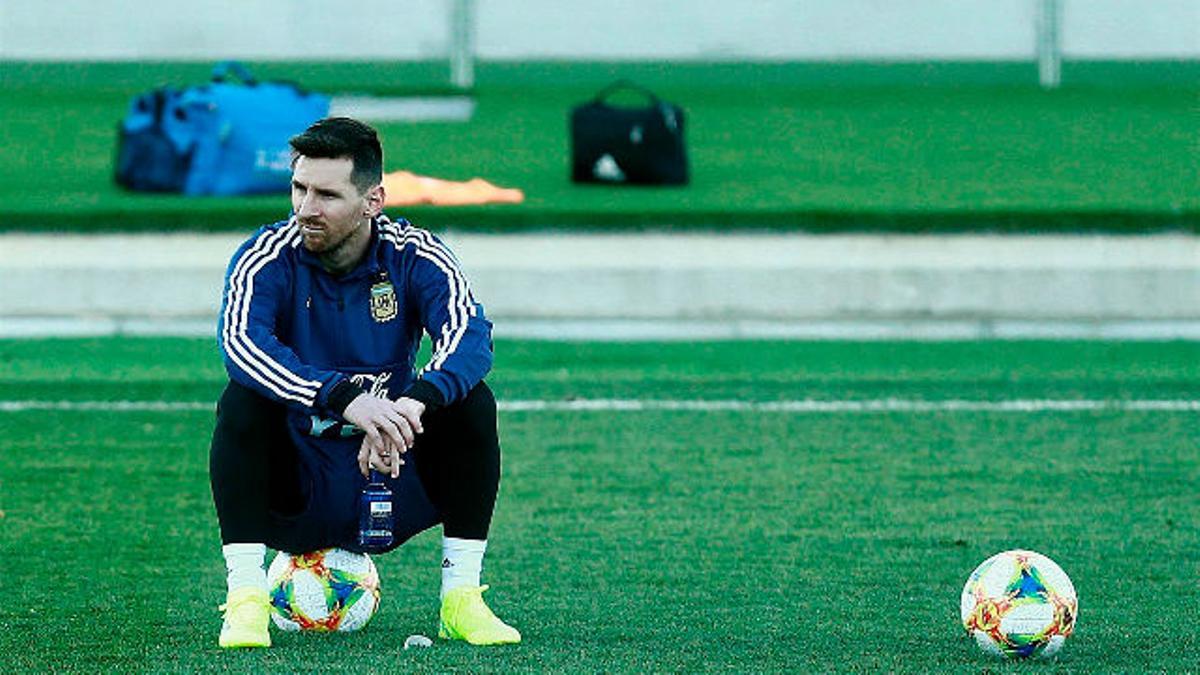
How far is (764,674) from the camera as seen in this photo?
172 inches

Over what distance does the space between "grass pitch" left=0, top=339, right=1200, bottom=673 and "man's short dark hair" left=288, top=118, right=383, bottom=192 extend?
867 mm

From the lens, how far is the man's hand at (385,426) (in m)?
4.44

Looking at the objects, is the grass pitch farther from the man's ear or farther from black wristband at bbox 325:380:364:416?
the man's ear

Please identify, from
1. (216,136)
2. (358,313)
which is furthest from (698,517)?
(216,136)

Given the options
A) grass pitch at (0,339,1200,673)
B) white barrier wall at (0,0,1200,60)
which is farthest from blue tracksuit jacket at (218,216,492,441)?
white barrier wall at (0,0,1200,60)

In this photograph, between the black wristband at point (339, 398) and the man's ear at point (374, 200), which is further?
the man's ear at point (374, 200)

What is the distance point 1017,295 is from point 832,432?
3.48m

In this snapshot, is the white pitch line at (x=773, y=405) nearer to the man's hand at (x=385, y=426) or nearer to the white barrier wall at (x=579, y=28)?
the man's hand at (x=385, y=426)

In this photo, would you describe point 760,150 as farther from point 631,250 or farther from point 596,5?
point 631,250

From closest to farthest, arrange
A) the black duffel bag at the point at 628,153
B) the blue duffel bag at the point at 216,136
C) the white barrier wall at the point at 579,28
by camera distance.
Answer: the blue duffel bag at the point at 216,136 < the black duffel bag at the point at 628,153 < the white barrier wall at the point at 579,28

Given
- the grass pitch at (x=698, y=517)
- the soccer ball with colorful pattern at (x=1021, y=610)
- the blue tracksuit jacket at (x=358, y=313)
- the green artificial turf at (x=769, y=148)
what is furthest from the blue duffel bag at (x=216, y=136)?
the soccer ball with colorful pattern at (x=1021, y=610)

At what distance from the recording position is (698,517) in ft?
21.3

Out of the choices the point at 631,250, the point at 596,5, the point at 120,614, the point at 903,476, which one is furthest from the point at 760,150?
the point at 120,614

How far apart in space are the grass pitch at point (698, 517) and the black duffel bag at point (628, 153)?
8.39 feet
